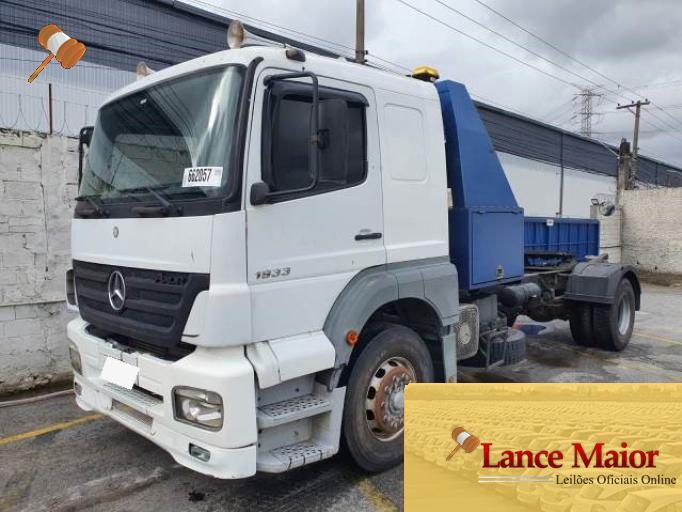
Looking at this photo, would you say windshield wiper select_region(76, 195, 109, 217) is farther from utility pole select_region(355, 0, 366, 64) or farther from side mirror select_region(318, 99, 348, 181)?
utility pole select_region(355, 0, 366, 64)

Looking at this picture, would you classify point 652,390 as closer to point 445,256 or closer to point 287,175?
point 287,175

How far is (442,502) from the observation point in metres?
1.86

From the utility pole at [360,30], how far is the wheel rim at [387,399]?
33.1ft

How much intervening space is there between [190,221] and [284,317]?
72 cm

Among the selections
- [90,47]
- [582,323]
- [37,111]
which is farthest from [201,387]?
[90,47]

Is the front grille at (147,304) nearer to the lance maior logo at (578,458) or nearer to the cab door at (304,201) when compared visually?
the cab door at (304,201)

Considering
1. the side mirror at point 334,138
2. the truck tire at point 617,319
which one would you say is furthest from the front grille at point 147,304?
the truck tire at point 617,319

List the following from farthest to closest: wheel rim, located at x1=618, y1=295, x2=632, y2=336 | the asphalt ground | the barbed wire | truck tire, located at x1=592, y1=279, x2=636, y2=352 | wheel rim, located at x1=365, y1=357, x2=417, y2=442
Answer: the barbed wire < wheel rim, located at x1=618, y1=295, x2=632, y2=336 < truck tire, located at x1=592, y1=279, x2=636, y2=352 < wheel rim, located at x1=365, y1=357, x2=417, y2=442 < the asphalt ground

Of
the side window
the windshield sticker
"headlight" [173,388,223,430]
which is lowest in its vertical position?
"headlight" [173,388,223,430]

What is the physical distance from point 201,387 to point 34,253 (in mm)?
3632

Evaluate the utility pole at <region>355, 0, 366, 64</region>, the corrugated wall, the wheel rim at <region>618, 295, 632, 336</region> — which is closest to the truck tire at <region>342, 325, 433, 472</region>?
the wheel rim at <region>618, 295, 632, 336</region>

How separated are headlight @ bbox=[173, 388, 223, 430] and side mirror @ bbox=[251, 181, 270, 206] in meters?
0.99

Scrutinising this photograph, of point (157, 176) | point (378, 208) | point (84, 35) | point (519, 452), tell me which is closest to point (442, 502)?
point (519, 452)

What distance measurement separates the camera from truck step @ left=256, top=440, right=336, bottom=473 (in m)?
2.69
